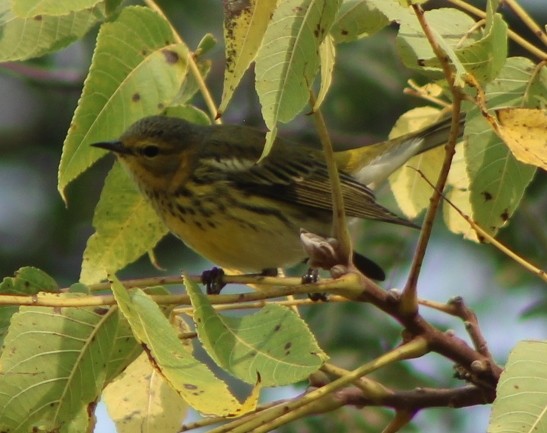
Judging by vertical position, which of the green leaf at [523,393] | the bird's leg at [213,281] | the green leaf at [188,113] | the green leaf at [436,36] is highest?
the green leaf at [436,36]

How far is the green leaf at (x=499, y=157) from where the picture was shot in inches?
82.6

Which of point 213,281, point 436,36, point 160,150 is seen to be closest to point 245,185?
point 160,150

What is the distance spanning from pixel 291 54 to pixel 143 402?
0.80 metres

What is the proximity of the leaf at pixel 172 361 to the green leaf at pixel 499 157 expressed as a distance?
2.57 feet

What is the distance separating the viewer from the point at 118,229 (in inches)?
98.7

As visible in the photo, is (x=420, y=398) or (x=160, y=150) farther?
(x=160, y=150)

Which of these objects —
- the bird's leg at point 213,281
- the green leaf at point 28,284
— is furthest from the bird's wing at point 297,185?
the green leaf at point 28,284

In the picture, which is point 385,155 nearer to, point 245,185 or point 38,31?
point 245,185

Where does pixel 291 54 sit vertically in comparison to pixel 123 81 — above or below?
above

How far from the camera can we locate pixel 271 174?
148 inches

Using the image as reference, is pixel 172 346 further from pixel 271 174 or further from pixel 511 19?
pixel 511 19

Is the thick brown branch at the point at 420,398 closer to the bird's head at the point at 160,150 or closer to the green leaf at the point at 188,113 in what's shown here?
the green leaf at the point at 188,113

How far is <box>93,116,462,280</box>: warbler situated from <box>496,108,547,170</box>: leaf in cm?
157

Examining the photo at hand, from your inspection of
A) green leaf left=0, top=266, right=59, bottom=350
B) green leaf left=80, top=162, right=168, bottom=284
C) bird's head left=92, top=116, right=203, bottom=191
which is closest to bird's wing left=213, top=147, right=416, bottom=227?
bird's head left=92, top=116, right=203, bottom=191
